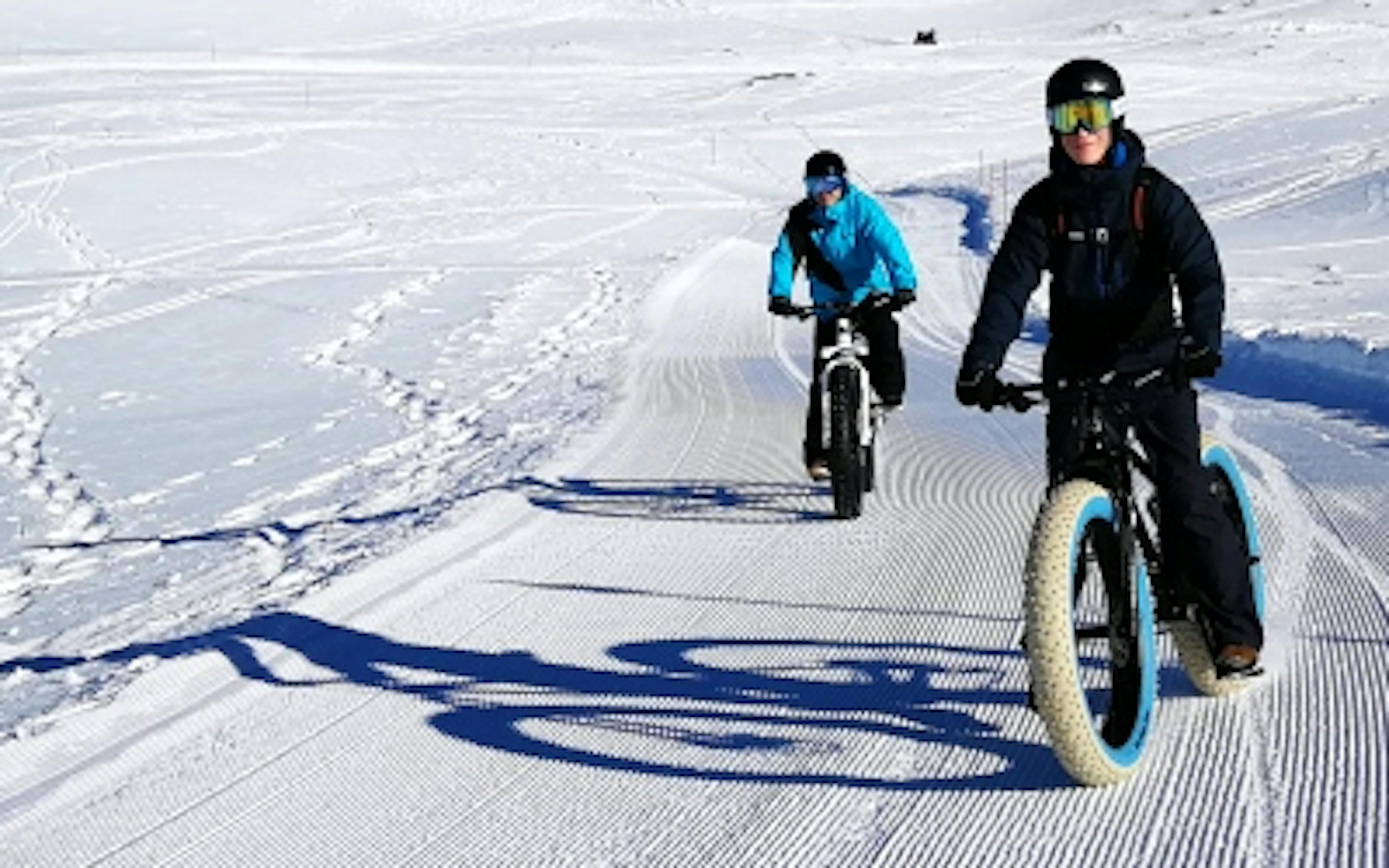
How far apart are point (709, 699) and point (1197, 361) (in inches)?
81.1

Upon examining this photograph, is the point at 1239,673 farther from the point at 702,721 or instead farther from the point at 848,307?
the point at 848,307

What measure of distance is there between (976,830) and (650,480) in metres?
6.02

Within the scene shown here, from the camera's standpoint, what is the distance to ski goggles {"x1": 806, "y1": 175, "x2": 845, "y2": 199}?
922 cm

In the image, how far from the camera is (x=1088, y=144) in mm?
4875

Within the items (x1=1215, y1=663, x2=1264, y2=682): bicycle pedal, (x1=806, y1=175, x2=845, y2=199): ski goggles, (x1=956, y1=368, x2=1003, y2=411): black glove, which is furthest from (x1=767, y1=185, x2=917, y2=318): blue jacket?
(x1=956, y1=368, x2=1003, y2=411): black glove

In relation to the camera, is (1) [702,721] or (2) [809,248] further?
(2) [809,248]

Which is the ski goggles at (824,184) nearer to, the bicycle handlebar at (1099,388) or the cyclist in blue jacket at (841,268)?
the cyclist in blue jacket at (841,268)

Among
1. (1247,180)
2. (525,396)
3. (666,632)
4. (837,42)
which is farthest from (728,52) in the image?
(666,632)

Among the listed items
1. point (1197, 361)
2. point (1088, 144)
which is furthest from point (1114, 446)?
point (1088, 144)

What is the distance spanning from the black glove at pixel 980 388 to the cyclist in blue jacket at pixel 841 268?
420cm

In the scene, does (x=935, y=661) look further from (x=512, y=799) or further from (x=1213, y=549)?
(x=512, y=799)

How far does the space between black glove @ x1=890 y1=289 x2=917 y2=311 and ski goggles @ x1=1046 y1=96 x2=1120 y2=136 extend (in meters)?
4.24

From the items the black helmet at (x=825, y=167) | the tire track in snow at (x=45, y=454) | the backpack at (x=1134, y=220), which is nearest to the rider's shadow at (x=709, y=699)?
the backpack at (x=1134, y=220)

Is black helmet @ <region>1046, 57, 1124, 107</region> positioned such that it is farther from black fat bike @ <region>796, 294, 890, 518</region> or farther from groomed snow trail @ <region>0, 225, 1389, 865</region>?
black fat bike @ <region>796, 294, 890, 518</region>
